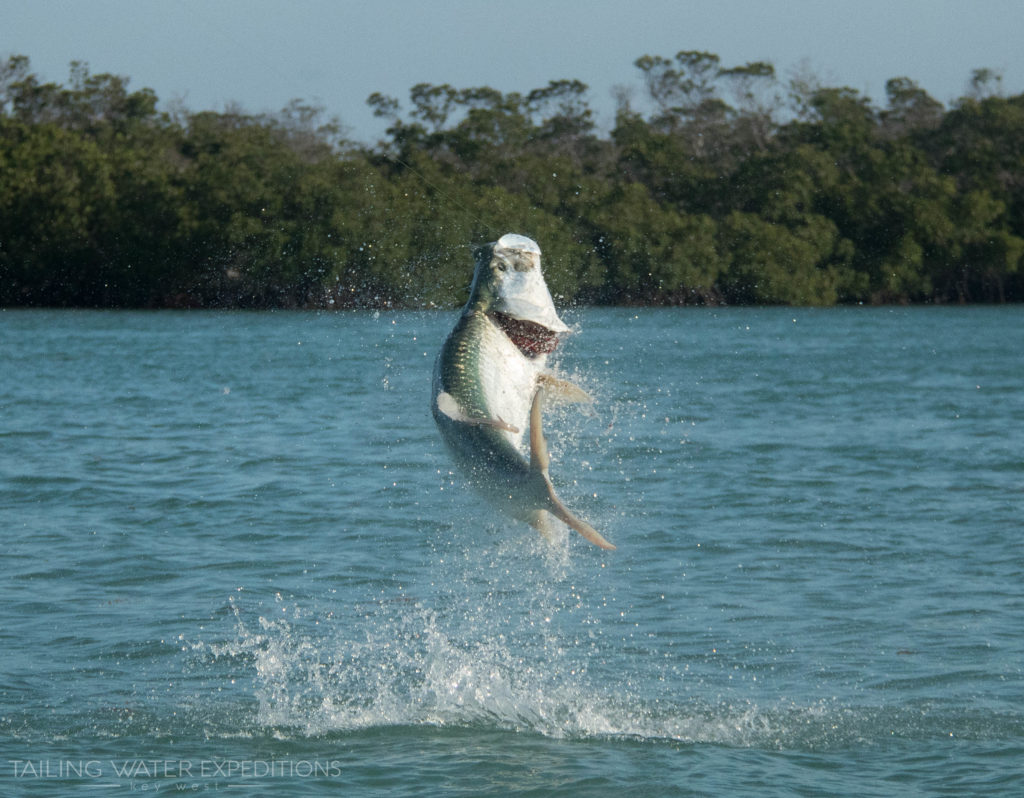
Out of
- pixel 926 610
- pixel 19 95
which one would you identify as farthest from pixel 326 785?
pixel 19 95

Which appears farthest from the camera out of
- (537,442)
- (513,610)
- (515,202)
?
(515,202)

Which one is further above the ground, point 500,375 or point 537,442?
point 500,375

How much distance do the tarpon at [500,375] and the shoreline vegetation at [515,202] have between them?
48369 millimetres

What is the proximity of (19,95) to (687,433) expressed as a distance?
74963 millimetres

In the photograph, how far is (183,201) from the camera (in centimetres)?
7362

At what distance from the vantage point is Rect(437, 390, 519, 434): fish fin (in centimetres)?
629

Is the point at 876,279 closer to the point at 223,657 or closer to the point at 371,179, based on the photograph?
the point at 371,179

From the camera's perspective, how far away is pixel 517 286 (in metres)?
6.40

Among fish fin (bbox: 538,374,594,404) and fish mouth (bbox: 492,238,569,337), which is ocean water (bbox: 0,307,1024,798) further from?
fish mouth (bbox: 492,238,569,337)

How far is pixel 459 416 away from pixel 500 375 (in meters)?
0.26

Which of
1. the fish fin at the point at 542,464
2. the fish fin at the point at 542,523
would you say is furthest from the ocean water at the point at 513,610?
the fish fin at the point at 542,464

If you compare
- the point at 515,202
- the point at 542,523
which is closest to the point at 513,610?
the point at 542,523

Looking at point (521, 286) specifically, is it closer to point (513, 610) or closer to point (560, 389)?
point (560, 389)

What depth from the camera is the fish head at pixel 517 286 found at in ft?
20.8
